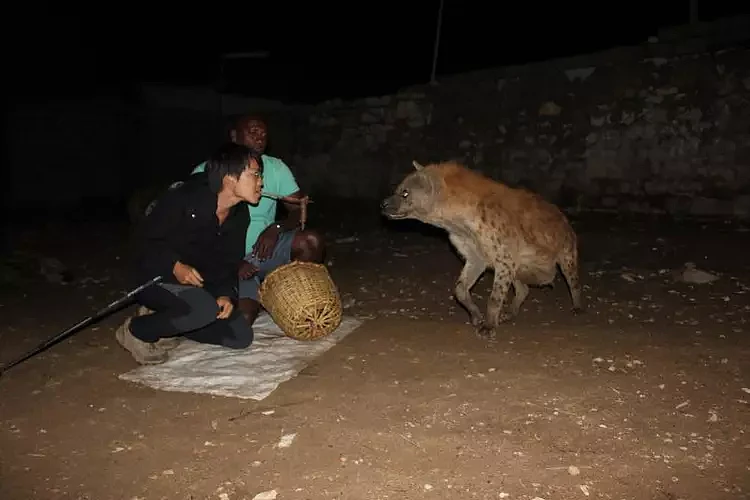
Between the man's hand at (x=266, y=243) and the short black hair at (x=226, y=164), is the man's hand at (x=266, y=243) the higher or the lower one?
the lower one

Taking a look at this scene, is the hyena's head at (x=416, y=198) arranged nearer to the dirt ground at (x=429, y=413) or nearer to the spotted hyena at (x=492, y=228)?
the spotted hyena at (x=492, y=228)

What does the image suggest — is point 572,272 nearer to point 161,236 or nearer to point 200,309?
point 200,309

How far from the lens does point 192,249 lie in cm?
310

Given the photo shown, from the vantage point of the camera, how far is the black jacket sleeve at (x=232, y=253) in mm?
3215

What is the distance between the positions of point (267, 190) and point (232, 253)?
0.67 m

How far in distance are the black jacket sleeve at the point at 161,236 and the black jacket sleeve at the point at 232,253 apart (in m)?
0.27

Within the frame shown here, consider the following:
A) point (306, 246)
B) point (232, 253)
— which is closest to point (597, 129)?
point (306, 246)

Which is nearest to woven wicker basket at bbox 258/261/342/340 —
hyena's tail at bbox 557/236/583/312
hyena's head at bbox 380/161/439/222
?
hyena's head at bbox 380/161/439/222

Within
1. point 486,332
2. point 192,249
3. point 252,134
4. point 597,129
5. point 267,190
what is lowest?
point 486,332

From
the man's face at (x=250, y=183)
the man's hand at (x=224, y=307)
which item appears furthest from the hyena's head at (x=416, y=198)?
the man's hand at (x=224, y=307)

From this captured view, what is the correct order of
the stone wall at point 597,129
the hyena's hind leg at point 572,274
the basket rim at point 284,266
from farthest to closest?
the stone wall at point 597,129 < the hyena's hind leg at point 572,274 < the basket rim at point 284,266

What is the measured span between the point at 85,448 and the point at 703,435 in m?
2.14

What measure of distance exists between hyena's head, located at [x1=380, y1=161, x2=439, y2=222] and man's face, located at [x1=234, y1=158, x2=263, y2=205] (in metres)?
1.09

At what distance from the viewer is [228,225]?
3.18 metres
